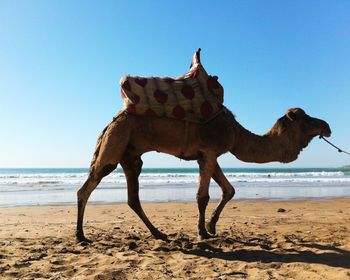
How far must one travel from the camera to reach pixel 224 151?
6.46 metres

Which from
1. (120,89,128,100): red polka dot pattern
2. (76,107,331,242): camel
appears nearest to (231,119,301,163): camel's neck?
(76,107,331,242): camel

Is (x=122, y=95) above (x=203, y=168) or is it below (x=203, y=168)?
above

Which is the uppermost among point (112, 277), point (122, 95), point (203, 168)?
point (122, 95)

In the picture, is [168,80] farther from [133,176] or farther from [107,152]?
[133,176]

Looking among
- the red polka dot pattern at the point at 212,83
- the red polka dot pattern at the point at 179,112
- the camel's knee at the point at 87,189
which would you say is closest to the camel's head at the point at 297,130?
the red polka dot pattern at the point at 212,83

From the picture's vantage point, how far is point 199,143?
641cm

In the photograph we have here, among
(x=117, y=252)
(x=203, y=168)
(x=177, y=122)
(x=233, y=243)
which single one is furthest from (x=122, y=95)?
(x=233, y=243)

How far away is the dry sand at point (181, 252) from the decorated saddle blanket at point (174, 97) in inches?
76.6

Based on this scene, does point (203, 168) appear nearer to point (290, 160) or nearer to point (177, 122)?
point (177, 122)

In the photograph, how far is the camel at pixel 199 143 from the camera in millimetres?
6395

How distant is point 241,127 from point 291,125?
77 centimetres

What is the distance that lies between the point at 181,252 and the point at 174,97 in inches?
89.9

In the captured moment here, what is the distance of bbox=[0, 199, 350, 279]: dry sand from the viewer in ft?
15.2

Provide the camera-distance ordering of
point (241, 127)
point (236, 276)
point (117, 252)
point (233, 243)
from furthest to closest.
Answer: point (241, 127), point (233, 243), point (117, 252), point (236, 276)
